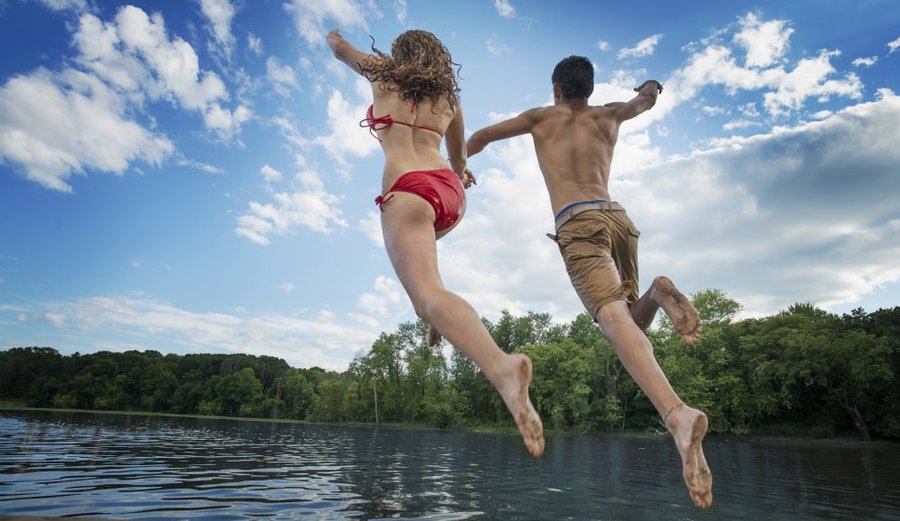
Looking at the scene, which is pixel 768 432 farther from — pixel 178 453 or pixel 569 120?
pixel 569 120

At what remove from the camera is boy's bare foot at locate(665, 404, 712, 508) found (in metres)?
2.16

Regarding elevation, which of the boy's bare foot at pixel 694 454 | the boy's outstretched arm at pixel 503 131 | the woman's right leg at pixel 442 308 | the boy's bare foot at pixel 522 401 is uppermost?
the boy's outstretched arm at pixel 503 131

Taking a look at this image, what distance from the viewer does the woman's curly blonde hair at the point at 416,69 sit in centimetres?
249

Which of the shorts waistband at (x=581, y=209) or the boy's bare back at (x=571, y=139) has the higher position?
the boy's bare back at (x=571, y=139)

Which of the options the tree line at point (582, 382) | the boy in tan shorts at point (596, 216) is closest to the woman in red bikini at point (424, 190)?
the boy in tan shorts at point (596, 216)

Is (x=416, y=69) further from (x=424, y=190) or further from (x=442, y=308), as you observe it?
(x=442, y=308)

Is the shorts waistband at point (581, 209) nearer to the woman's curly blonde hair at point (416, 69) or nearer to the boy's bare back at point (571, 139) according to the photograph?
the boy's bare back at point (571, 139)

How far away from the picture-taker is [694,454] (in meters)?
2.18

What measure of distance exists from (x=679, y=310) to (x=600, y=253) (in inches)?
22.8

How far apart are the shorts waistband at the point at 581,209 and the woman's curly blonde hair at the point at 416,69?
1162 mm

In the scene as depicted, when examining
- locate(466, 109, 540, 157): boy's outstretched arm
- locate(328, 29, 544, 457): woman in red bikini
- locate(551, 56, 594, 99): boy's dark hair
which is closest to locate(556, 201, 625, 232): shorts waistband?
locate(466, 109, 540, 157): boy's outstretched arm

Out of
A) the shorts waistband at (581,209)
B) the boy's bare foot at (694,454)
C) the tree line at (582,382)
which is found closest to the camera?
the boy's bare foot at (694,454)

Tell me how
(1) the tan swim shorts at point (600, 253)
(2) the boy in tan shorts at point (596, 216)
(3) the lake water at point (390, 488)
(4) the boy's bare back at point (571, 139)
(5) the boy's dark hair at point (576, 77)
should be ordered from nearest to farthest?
(2) the boy in tan shorts at point (596, 216) → (1) the tan swim shorts at point (600, 253) → (4) the boy's bare back at point (571, 139) → (5) the boy's dark hair at point (576, 77) → (3) the lake water at point (390, 488)

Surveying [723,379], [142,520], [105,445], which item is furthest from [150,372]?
[142,520]
